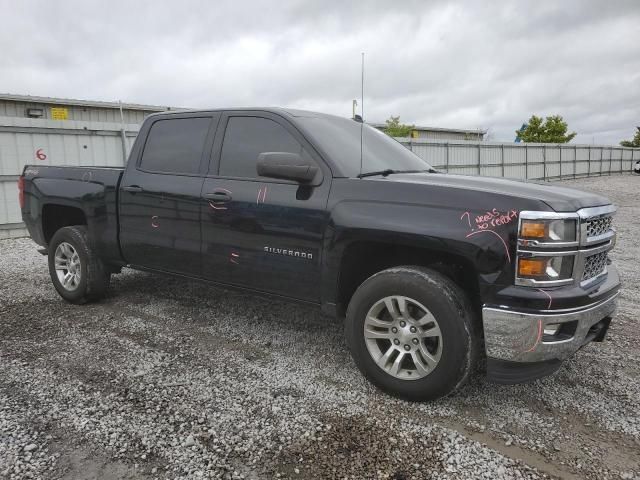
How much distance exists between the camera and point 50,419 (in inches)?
110

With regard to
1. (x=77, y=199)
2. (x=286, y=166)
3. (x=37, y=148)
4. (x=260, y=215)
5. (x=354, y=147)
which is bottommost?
(x=260, y=215)

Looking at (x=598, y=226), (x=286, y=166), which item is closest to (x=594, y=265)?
(x=598, y=226)

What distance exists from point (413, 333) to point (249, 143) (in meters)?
1.91

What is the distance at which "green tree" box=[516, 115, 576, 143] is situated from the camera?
45.2 m

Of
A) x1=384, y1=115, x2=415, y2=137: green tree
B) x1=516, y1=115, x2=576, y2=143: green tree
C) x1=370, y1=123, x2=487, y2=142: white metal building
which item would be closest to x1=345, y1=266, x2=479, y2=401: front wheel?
x1=384, y1=115, x2=415, y2=137: green tree

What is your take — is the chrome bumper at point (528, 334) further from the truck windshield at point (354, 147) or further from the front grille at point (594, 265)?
A: the truck windshield at point (354, 147)

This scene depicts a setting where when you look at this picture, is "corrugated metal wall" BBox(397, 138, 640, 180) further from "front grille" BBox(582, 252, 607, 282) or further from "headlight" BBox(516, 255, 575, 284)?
"headlight" BBox(516, 255, 575, 284)

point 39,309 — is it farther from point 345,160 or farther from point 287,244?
point 345,160

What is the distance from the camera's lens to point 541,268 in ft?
8.66

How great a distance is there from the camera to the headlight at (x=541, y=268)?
263cm

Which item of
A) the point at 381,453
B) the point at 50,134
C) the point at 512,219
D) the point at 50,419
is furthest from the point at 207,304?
the point at 50,134

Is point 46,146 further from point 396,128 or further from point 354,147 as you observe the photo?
point 396,128

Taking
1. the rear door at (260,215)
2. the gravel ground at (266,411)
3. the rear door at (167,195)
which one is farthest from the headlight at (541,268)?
the rear door at (167,195)

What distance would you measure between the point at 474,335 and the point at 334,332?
1649mm
